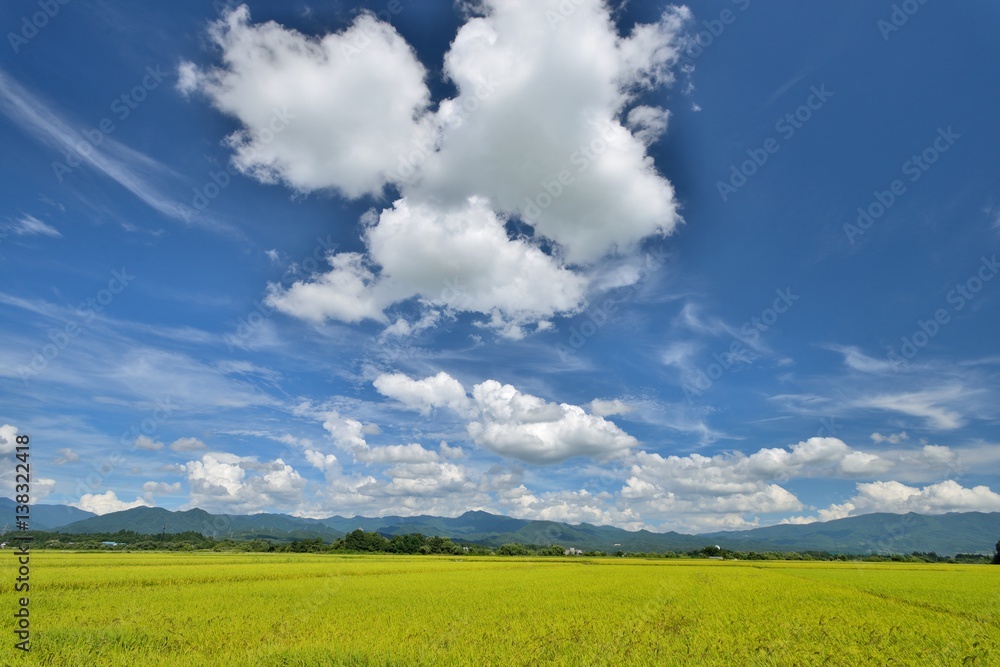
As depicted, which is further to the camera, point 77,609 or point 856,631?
point 77,609

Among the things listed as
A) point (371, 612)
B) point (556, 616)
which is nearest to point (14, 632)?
point (371, 612)

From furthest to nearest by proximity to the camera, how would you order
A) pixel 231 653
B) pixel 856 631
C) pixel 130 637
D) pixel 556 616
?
1. pixel 556 616
2. pixel 856 631
3. pixel 130 637
4. pixel 231 653

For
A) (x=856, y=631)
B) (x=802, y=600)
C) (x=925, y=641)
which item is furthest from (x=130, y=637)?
(x=802, y=600)

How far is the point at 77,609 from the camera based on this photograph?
17312 millimetres

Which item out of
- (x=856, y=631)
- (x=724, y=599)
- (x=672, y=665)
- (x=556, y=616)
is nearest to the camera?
(x=672, y=665)

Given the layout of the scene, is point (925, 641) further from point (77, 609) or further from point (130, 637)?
point (77, 609)

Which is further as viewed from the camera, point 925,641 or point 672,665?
point 925,641

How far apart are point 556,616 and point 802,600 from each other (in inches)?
502

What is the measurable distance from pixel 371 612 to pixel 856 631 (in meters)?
15.2

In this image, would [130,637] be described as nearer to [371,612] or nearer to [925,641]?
[371,612]

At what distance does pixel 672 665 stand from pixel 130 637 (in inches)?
543

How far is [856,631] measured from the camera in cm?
1439

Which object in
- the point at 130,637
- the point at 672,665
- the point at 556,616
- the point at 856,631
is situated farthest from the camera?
the point at 556,616

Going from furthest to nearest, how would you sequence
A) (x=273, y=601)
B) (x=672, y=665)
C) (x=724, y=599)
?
(x=724, y=599)
(x=273, y=601)
(x=672, y=665)
